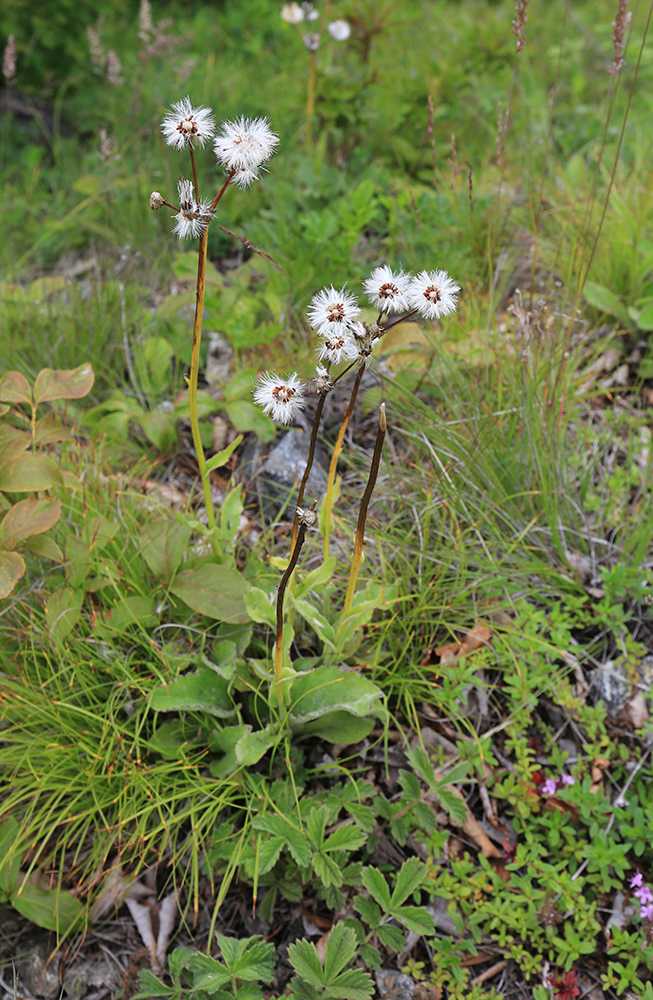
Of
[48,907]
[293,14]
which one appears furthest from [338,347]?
[293,14]

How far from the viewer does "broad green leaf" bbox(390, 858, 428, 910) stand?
1.49 meters

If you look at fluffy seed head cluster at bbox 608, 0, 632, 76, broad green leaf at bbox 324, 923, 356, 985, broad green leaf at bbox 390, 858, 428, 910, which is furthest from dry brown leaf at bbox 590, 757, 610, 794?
fluffy seed head cluster at bbox 608, 0, 632, 76

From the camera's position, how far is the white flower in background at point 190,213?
125cm

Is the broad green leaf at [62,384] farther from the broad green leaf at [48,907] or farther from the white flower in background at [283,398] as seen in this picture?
the broad green leaf at [48,907]

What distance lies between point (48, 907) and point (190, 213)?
161 cm

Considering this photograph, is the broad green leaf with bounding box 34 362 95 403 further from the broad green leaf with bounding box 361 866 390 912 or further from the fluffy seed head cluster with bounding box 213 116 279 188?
the broad green leaf with bounding box 361 866 390 912

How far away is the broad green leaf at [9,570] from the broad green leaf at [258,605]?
0.50m

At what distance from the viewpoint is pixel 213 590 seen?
1.71m

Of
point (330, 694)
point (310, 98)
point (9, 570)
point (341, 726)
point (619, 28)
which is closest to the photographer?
point (9, 570)

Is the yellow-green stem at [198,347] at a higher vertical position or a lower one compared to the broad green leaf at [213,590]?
higher

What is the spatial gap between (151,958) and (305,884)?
401mm

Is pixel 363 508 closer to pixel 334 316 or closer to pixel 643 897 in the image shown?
pixel 334 316

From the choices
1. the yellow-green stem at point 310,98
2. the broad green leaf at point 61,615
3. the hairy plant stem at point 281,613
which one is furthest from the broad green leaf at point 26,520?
the yellow-green stem at point 310,98

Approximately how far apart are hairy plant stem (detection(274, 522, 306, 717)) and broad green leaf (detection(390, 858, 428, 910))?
44cm
